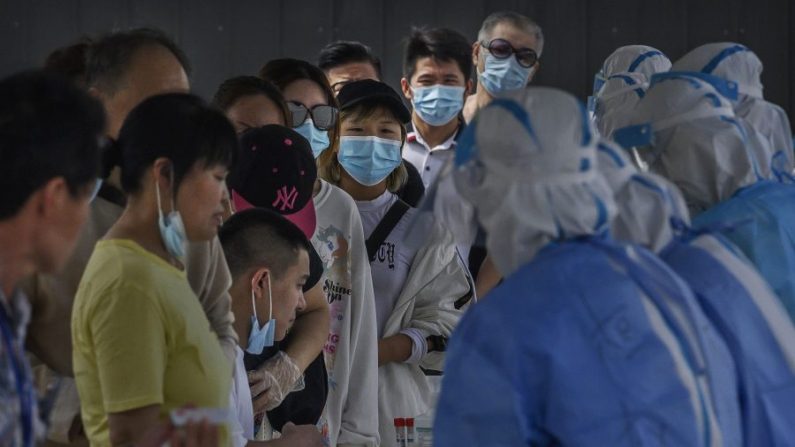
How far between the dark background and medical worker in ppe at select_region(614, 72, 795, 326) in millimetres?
3981

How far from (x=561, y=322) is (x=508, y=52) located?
3.28m

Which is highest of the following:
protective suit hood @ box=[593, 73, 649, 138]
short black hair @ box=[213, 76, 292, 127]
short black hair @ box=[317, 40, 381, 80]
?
short black hair @ box=[213, 76, 292, 127]

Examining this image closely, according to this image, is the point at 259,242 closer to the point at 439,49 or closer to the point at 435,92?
the point at 435,92

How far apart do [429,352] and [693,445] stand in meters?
1.92

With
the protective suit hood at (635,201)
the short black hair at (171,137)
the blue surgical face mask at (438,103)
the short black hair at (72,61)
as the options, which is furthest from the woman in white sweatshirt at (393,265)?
the protective suit hood at (635,201)

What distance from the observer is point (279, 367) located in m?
3.19

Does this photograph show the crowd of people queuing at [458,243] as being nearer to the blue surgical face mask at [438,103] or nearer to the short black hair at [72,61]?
the short black hair at [72,61]

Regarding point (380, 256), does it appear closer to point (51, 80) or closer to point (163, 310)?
point (163, 310)

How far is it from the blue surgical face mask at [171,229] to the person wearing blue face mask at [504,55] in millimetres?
2882

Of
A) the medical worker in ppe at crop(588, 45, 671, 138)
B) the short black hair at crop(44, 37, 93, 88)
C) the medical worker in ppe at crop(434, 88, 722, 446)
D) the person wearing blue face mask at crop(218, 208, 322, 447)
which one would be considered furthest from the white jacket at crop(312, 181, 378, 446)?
the medical worker in ppe at crop(434, 88, 722, 446)

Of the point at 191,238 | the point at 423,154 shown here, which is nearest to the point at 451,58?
the point at 423,154

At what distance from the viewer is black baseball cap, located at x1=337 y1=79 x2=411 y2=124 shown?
Answer: 13.7 feet

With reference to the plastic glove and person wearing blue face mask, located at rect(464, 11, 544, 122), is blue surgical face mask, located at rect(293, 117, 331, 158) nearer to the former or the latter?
the plastic glove

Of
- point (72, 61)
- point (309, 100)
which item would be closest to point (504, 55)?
point (309, 100)
